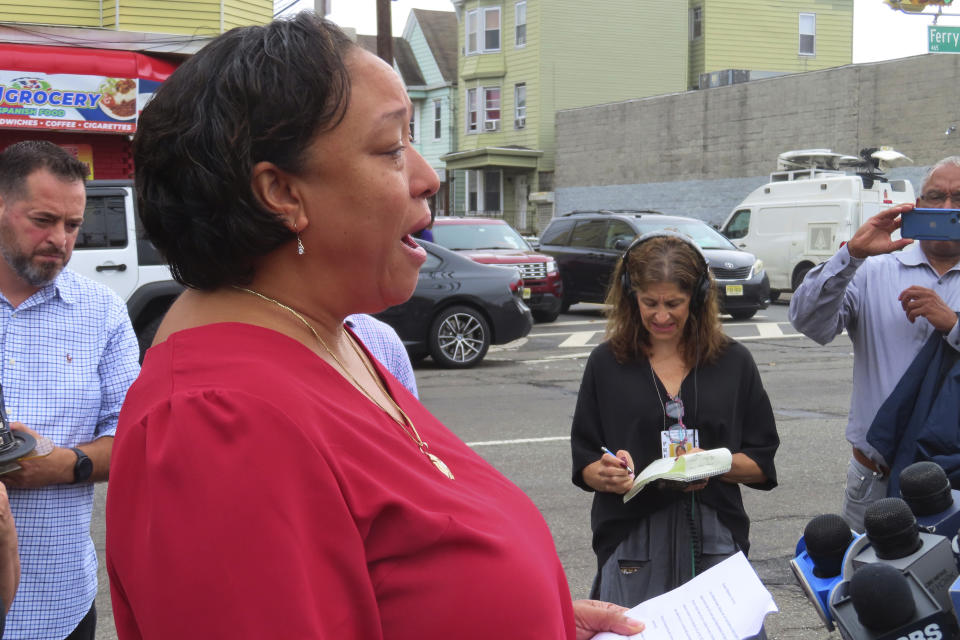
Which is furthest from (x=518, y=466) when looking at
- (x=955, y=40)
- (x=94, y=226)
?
(x=955, y=40)

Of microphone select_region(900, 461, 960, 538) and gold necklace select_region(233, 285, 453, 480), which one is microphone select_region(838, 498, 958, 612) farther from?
gold necklace select_region(233, 285, 453, 480)

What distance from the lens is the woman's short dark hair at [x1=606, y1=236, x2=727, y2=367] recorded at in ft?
11.0

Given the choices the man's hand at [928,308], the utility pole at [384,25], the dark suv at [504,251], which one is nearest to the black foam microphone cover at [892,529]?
the man's hand at [928,308]

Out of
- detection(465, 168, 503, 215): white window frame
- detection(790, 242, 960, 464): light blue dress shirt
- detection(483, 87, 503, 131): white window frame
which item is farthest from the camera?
detection(465, 168, 503, 215): white window frame

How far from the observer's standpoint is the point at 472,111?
127ft

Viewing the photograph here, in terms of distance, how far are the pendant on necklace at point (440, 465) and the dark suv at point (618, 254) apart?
15491 millimetres

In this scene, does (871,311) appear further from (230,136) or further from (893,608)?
(230,136)

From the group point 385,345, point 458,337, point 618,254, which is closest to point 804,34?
point 618,254

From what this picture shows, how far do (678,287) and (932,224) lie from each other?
3.06 feet

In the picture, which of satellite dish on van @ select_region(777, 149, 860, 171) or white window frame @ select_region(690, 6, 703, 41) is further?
white window frame @ select_region(690, 6, 703, 41)

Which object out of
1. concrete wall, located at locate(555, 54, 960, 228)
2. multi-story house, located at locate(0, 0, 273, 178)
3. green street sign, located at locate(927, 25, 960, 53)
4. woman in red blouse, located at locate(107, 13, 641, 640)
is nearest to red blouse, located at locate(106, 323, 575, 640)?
woman in red blouse, located at locate(107, 13, 641, 640)

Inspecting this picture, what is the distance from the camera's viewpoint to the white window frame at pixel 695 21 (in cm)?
3725

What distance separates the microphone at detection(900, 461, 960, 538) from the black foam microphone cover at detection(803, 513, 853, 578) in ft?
0.59

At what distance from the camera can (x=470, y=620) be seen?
1.18 m
